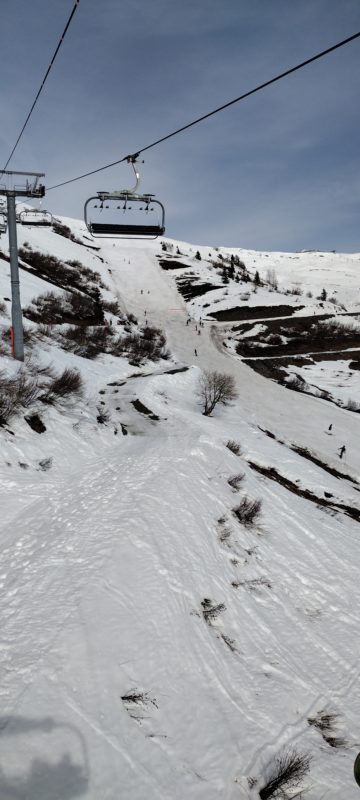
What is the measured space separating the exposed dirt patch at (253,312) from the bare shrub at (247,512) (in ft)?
141

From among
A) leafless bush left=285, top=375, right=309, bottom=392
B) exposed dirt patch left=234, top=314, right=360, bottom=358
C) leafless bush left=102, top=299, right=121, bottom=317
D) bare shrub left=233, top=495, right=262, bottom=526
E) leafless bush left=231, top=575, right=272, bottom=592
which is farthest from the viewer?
exposed dirt patch left=234, top=314, right=360, bottom=358

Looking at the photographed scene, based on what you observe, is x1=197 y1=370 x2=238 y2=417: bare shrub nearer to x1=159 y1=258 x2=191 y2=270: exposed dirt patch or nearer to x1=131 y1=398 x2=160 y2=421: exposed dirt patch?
x1=131 y1=398 x2=160 y2=421: exposed dirt patch

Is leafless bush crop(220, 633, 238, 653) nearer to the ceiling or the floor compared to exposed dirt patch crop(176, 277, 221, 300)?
nearer to the floor

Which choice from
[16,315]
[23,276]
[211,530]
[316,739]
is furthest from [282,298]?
[316,739]

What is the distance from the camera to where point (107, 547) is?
6387 millimetres

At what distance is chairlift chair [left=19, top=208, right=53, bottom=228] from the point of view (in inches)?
488

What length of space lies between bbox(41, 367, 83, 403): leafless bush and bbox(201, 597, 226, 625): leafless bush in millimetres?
8145

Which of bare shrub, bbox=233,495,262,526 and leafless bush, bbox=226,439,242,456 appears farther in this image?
leafless bush, bbox=226,439,242,456

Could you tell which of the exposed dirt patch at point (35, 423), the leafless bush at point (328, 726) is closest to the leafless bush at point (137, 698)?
the leafless bush at point (328, 726)

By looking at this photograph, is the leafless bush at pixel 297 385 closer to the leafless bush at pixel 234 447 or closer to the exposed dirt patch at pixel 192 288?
the leafless bush at pixel 234 447

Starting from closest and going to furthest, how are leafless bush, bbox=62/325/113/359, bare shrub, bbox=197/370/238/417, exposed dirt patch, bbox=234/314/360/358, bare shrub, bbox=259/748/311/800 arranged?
1. bare shrub, bbox=259/748/311/800
2. bare shrub, bbox=197/370/238/417
3. leafless bush, bbox=62/325/113/359
4. exposed dirt patch, bbox=234/314/360/358

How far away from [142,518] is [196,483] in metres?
2.66

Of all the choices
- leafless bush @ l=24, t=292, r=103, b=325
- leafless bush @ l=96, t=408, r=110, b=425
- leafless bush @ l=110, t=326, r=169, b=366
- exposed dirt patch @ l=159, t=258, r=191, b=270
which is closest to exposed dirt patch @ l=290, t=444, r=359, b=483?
leafless bush @ l=96, t=408, r=110, b=425

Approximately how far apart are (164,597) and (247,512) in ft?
14.0
